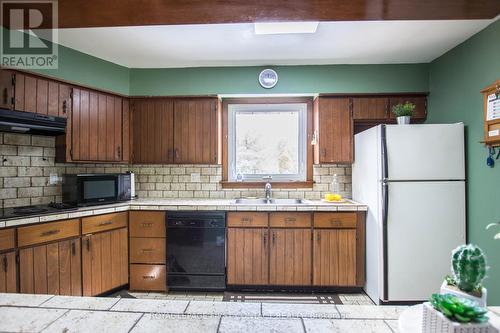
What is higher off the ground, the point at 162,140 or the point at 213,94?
the point at 213,94

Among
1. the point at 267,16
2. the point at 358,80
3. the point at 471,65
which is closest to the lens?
the point at 267,16

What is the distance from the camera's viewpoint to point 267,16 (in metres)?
1.23

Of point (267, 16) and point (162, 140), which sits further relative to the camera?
point (162, 140)

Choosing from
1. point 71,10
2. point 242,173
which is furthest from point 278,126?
point 71,10

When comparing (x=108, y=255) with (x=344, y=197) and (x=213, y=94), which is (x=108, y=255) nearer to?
(x=213, y=94)

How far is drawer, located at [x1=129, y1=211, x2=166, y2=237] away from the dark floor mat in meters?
0.99

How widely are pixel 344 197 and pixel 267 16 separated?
2606mm

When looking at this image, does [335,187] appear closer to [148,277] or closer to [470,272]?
[148,277]

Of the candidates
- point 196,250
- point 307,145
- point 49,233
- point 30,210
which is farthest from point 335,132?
point 30,210

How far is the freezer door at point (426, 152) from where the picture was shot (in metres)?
2.40

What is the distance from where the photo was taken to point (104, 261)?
2.62 meters

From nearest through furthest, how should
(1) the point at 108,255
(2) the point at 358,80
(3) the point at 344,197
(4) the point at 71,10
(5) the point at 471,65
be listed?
(4) the point at 71,10 < (5) the point at 471,65 < (1) the point at 108,255 < (2) the point at 358,80 < (3) the point at 344,197

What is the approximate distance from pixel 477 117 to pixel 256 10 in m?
2.35

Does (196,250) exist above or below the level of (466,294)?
below
